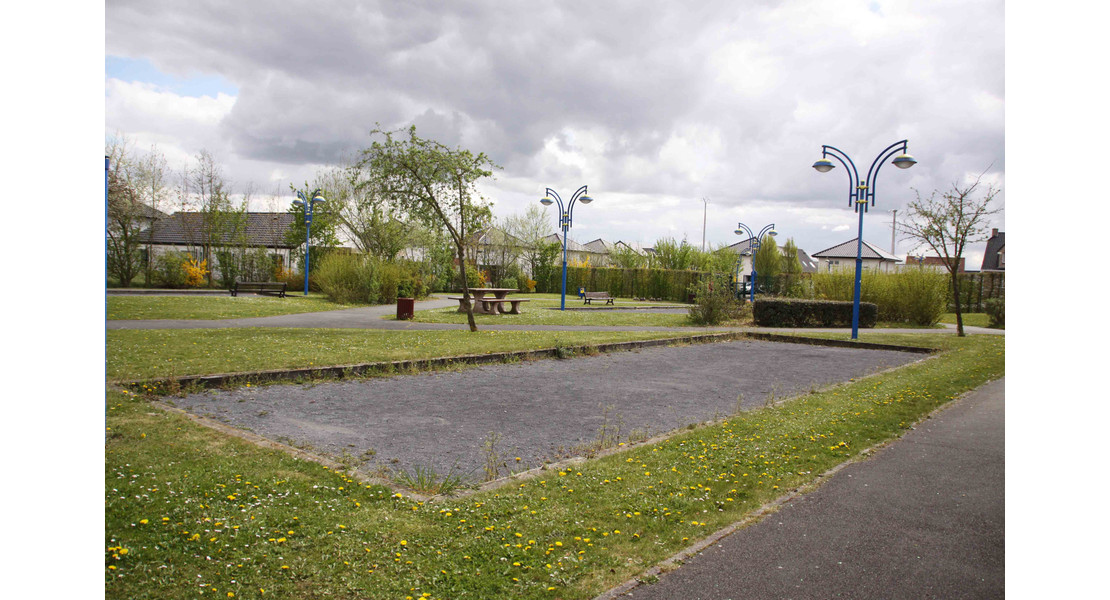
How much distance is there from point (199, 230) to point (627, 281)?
23666mm

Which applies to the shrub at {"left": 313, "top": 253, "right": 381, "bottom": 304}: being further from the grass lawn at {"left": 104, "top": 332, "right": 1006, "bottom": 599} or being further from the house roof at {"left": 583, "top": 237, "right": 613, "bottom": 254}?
the house roof at {"left": 583, "top": 237, "right": 613, "bottom": 254}

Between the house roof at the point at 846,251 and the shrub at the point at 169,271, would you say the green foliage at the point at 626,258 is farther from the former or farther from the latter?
the shrub at the point at 169,271

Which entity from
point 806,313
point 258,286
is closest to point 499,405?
point 806,313

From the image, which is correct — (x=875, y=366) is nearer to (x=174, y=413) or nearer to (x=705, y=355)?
(x=705, y=355)

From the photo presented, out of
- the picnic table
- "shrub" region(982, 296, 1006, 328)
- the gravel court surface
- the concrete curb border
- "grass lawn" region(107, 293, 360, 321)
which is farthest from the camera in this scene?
the picnic table

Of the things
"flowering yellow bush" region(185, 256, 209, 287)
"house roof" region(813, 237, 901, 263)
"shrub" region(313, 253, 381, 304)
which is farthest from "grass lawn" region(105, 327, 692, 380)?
"house roof" region(813, 237, 901, 263)

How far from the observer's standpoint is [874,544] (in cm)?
335

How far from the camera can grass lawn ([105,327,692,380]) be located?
805cm

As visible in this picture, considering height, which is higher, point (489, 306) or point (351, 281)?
point (351, 281)

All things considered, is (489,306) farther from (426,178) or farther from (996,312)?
(996,312)

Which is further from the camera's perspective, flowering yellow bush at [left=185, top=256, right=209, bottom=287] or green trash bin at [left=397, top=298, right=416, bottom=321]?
flowering yellow bush at [left=185, top=256, right=209, bottom=287]

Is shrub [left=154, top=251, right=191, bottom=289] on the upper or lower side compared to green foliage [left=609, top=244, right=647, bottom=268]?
lower

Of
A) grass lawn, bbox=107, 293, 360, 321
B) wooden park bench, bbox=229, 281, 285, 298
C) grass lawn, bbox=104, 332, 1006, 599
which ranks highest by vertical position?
wooden park bench, bbox=229, 281, 285, 298

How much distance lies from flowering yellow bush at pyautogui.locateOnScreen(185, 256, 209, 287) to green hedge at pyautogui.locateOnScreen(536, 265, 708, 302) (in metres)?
19.5
